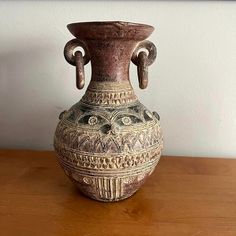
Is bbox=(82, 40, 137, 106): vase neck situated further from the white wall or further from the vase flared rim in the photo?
the white wall

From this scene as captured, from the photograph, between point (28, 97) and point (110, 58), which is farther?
point (28, 97)

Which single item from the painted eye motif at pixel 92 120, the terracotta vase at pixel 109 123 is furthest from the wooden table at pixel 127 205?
the painted eye motif at pixel 92 120

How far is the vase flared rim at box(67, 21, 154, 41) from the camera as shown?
0.48 meters

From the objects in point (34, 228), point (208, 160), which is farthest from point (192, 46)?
point (34, 228)

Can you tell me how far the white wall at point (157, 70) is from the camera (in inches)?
29.8

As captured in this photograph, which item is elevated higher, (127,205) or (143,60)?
(143,60)

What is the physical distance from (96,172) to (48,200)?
0.43 feet

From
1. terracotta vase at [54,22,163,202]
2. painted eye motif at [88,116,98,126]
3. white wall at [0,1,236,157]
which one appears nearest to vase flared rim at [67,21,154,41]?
terracotta vase at [54,22,163,202]

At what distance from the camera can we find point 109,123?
511mm

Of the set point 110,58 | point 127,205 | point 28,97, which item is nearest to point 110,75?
point 110,58

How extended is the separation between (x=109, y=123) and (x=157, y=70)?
324 mm

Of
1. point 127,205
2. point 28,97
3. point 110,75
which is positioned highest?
point 110,75

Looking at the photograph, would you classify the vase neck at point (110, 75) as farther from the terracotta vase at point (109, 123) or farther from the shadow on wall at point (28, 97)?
the shadow on wall at point (28, 97)

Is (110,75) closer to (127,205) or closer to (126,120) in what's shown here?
(126,120)
